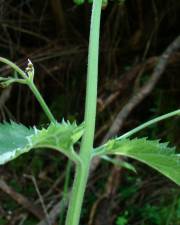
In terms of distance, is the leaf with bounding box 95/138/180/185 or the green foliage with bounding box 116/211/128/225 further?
the green foliage with bounding box 116/211/128/225

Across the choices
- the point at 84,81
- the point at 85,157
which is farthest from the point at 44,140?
the point at 84,81

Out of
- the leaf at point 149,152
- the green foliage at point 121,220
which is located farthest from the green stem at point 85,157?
the green foliage at point 121,220

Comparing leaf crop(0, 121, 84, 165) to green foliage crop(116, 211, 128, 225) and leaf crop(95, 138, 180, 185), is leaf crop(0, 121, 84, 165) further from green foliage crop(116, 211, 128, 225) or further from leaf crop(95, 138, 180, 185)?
green foliage crop(116, 211, 128, 225)

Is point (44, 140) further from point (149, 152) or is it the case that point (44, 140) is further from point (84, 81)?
point (84, 81)

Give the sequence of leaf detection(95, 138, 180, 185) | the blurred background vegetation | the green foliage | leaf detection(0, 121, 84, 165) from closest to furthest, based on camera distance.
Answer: leaf detection(0, 121, 84, 165) < leaf detection(95, 138, 180, 185) < the green foliage < the blurred background vegetation

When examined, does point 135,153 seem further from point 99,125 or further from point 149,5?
point 149,5

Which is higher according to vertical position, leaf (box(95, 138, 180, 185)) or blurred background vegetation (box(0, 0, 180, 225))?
blurred background vegetation (box(0, 0, 180, 225))

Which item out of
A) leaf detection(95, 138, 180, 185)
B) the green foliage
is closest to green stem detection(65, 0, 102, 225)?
leaf detection(95, 138, 180, 185)

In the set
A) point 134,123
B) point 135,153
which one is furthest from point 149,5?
point 135,153
